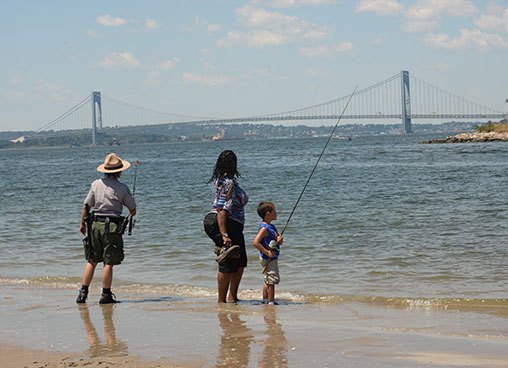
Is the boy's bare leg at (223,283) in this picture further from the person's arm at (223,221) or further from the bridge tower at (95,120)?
the bridge tower at (95,120)

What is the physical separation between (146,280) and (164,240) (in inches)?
114

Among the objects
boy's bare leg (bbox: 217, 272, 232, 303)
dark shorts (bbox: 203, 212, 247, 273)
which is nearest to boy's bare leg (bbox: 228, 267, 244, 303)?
boy's bare leg (bbox: 217, 272, 232, 303)

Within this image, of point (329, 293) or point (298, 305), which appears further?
point (329, 293)

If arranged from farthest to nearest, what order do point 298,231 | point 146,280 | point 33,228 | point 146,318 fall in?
point 33,228 → point 298,231 → point 146,280 → point 146,318

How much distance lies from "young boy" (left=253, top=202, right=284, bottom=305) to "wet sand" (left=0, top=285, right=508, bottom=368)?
0.68ft

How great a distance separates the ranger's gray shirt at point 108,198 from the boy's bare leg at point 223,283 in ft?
2.90

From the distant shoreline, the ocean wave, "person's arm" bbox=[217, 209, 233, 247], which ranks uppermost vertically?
the distant shoreline

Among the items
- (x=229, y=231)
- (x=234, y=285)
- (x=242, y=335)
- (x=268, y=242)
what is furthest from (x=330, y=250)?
(x=242, y=335)

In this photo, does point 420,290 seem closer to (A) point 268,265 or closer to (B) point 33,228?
(A) point 268,265

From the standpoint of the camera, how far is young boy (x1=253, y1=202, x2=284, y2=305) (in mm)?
5609

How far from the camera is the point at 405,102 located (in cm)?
10662

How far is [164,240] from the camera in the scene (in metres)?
10.4

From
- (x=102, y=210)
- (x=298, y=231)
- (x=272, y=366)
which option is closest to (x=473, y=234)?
(x=298, y=231)

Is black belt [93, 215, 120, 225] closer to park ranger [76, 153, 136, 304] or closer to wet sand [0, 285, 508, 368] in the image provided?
park ranger [76, 153, 136, 304]
